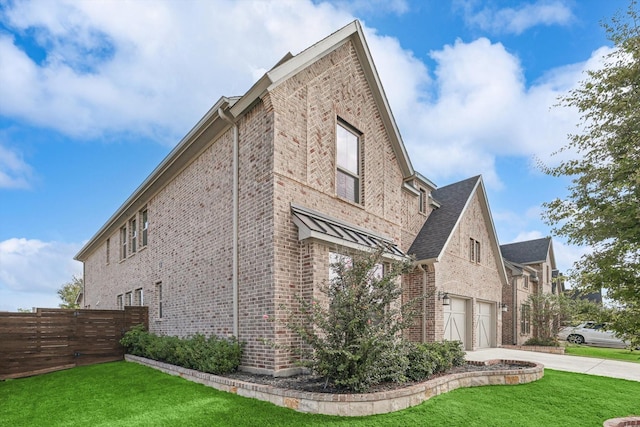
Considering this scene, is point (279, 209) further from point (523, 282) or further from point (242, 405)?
point (523, 282)

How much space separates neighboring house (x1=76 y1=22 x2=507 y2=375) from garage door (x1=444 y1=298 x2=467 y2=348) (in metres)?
0.08

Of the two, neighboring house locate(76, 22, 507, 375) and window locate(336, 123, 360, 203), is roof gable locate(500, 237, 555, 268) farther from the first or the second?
window locate(336, 123, 360, 203)

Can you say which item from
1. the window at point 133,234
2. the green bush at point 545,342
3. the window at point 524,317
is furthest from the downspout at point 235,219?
the window at point 524,317

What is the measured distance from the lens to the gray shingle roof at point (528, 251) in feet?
88.4

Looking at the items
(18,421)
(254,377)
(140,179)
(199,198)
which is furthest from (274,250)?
(140,179)

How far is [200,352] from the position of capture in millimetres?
8727

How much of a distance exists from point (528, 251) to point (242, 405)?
27.2 meters

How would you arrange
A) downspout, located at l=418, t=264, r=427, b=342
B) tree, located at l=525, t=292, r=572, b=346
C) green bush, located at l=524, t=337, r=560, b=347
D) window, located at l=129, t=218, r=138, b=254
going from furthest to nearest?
tree, located at l=525, t=292, r=572, b=346 → green bush, located at l=524, t=337, r=560, b=347 → window, located at l=129, t=218, r=138, b=254 → downspout, located at l=418, t=264, r=427, b=342

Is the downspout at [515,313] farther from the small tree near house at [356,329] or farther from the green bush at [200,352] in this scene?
the green bush at [200,352]

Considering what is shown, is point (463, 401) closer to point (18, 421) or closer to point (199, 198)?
point (18, 421)

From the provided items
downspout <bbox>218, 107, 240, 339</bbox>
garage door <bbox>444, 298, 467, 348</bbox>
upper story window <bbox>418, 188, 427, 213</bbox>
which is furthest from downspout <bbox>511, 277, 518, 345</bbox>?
downspout <bbox>218, 107, 240, 339</bbox>

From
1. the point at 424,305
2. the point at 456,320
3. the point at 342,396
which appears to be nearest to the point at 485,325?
the point at 456,320

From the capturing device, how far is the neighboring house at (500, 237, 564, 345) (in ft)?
72.3

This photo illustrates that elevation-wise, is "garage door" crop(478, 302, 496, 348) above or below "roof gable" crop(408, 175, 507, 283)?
below
